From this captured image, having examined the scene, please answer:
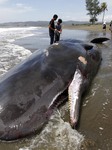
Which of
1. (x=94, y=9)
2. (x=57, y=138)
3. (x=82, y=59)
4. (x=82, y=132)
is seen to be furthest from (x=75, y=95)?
(x=94, y=9)

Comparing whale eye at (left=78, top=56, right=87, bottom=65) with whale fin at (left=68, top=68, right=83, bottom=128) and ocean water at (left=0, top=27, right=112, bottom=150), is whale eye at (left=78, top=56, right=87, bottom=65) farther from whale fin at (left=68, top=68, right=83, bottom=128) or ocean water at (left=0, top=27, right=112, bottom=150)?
ocean water at (left=0, top=27, right=112, bottom=150)

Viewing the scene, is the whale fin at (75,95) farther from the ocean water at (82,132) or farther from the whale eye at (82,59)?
the whale eye at (82,59)

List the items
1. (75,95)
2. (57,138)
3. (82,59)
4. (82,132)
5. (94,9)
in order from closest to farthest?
(57,138), (82,132), (75,95), (82,59), (94,9)

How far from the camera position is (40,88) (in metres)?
5.75

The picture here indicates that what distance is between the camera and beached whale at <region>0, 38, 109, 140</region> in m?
4.99

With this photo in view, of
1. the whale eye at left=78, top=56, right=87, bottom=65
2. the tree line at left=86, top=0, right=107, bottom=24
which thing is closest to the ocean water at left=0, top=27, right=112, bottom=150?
the whale eye at left=78, top=56, right=87, bottom=65

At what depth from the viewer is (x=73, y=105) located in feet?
18.5

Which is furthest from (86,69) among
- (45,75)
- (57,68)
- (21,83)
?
(21,83)

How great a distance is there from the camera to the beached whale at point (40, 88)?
499 cm

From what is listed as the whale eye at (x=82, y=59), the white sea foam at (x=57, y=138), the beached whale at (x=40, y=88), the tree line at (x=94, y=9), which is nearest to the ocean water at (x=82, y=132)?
the white sea foam at (x=57, y=138)

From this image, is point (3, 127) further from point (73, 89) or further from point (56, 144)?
point (73, 89)

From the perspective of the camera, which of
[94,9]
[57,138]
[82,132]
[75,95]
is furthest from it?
[94,9]

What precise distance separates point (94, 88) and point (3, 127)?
3.50 metres

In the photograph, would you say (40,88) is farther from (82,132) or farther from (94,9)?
(94,9)
